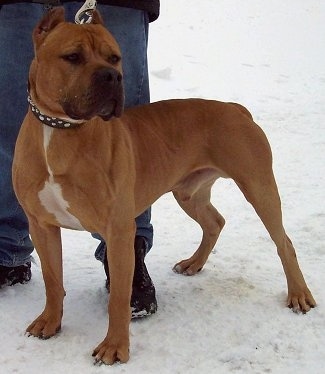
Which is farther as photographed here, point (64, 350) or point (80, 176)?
point (64, 350)

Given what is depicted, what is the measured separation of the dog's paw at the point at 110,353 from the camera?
2.69m

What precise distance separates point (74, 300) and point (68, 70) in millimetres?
1317

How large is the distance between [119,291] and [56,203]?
458 mm

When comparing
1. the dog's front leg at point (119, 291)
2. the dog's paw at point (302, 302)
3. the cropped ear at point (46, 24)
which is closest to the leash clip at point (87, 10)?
the cropped ear at point (46, 24)

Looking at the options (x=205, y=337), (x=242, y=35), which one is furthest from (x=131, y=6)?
(x=242, y=35)

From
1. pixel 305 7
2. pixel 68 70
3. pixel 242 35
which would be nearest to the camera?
pixel 68 70

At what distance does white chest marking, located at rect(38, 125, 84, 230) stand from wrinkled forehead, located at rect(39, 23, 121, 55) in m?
0.33

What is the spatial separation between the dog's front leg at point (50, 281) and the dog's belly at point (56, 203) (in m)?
0.17

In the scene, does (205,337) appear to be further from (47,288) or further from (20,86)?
(20,86)

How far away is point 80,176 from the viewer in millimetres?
2617

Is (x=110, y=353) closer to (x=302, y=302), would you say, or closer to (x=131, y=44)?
(x=302, y=302)

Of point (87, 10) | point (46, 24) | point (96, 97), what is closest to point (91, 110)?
point (96, 97)

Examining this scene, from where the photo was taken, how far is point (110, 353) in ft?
8.83

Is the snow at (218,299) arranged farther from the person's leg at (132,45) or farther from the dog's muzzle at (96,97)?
the dog's muzzle at (96,97)
